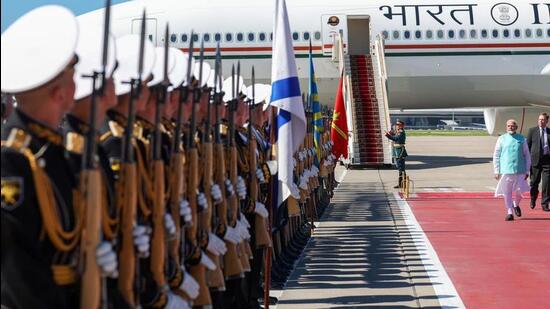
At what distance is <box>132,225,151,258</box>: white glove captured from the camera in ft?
11.4

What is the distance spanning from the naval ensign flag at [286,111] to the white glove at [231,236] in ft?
6.51

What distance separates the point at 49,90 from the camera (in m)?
3.24

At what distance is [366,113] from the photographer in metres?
23.2

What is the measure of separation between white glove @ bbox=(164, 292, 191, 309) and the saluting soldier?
2.10 feet

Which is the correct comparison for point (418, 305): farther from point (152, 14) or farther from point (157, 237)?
point (152, 14)

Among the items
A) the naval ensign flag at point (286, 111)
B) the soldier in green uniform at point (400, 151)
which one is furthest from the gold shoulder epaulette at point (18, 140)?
the soldier in green uniform at point (400, 151)

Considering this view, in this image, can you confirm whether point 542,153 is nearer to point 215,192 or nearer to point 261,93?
point 261,93

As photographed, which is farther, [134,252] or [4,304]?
[134,252]

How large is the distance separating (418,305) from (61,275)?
4034mm

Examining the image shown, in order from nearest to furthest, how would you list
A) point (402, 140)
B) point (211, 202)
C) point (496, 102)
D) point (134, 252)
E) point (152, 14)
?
point (134, 252), point (211, 202), point (402, 140), point (152, 14), point (496, 102)

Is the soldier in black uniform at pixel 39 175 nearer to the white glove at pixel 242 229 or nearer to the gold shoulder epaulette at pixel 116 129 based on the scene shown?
the gold shoulder epaulette at pixel 116 129

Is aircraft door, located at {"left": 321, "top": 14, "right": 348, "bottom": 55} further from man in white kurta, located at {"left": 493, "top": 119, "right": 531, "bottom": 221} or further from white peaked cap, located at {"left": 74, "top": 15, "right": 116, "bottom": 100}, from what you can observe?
white peaked cap, located at {"left": 74, "top": 15, "right": 116, "bottom": 100}

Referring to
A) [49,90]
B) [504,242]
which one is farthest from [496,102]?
[49,90]

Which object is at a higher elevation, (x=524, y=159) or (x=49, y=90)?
(x=49, y=90)
